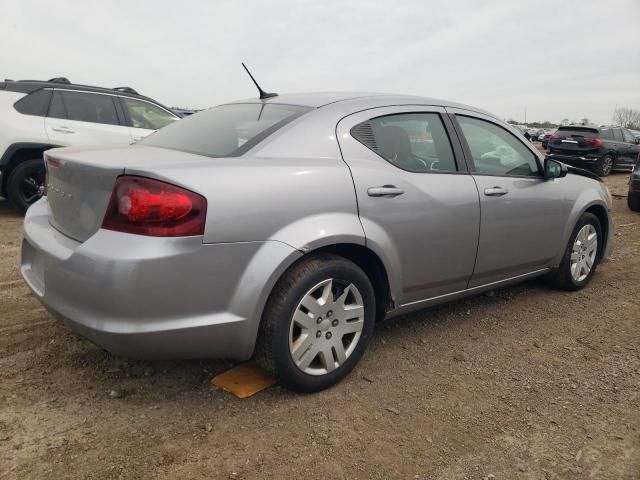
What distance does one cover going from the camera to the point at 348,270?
8.55 ft

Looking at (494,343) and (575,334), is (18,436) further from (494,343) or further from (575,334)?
(575,334)

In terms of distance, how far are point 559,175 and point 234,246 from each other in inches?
107

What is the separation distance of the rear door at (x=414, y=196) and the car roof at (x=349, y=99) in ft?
0.21

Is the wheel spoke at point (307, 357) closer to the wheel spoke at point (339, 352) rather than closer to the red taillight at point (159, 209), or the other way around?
the wheel spoke at point (339, 352)

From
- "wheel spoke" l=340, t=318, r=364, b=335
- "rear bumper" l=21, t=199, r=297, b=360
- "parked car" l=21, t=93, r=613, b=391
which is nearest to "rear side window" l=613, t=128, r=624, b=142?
"parked car" l=21, t=93, r=613, b=391

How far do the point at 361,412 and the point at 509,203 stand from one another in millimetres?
1794

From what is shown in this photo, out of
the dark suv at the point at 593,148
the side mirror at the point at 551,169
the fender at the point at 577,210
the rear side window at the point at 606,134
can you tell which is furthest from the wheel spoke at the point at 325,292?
the rear side window at the point at 606,134

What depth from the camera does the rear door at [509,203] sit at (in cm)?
335

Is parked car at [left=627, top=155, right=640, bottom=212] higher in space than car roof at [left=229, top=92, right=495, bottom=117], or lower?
lower

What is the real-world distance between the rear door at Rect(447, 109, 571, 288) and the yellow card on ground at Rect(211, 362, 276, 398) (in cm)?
152

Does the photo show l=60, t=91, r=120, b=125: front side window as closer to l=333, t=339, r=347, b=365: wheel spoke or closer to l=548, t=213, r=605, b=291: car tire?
l=333, t=339, r=347, b=365: wheel spoke

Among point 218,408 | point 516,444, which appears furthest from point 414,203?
point 218,408

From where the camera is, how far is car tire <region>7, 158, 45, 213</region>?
631cm

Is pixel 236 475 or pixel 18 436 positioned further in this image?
pixel 18 436
